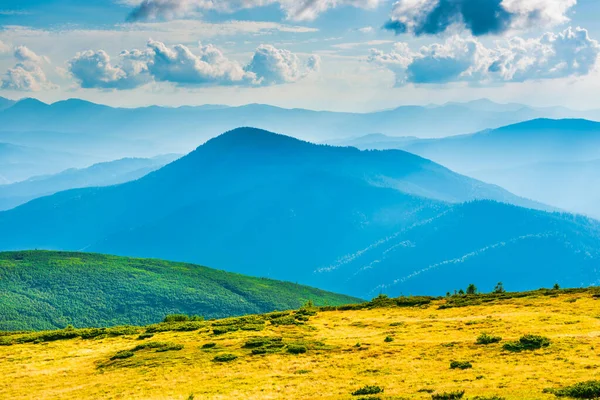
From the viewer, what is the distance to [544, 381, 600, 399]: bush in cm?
2848

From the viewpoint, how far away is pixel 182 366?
47.8 meters

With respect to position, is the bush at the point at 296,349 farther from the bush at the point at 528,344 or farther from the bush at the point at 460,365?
the bush at the point at 528,344

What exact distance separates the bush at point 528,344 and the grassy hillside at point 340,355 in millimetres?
87

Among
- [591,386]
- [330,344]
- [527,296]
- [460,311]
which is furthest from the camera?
[527,296]

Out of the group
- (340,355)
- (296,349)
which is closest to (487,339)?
(340,355)

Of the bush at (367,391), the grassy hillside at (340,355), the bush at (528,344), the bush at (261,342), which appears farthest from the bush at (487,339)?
the bush at (261,342)

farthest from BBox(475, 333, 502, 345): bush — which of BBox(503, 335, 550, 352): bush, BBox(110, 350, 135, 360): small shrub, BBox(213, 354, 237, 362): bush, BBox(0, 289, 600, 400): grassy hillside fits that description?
BBox(110, 350, 135, 360): small shrub

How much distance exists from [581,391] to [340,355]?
21.8 m

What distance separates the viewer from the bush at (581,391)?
93.5 ft

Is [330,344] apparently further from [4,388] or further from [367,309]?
[4,388]

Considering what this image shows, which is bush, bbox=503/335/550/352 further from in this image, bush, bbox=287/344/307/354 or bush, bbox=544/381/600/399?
bush, bbox=287/344/307/354

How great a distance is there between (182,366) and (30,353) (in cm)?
2475

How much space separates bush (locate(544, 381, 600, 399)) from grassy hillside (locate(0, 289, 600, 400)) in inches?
4.8

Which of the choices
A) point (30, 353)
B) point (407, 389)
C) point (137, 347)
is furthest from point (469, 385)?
point (30, 353)
